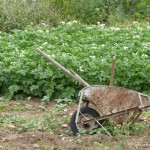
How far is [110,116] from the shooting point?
18.9 feet

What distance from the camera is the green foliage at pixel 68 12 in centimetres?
1331

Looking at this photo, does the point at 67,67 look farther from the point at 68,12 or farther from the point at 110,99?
the point at 68,12

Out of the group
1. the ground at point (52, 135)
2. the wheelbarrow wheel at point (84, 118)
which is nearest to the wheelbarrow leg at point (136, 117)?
the ground at point (52, 135)

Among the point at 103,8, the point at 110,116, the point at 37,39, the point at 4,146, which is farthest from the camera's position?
the point at 103,8

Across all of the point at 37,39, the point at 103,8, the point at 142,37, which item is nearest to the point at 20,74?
the point at 37,39

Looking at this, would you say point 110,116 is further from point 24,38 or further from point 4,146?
point 24,38

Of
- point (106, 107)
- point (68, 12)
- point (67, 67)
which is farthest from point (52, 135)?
point (68, 12)

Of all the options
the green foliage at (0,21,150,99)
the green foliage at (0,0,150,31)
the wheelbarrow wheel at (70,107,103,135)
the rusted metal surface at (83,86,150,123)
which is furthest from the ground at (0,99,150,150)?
the green foliage at (0,0,150,31)

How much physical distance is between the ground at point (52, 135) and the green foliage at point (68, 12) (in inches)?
247

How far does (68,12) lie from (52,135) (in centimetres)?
960

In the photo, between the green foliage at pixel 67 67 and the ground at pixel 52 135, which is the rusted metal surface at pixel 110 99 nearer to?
the ground at pixel 52 135

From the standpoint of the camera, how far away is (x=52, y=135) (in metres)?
5.80

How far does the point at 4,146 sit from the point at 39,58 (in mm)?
3329

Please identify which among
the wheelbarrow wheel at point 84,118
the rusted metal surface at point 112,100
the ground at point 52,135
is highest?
the rusted metal surface at point 112,100
